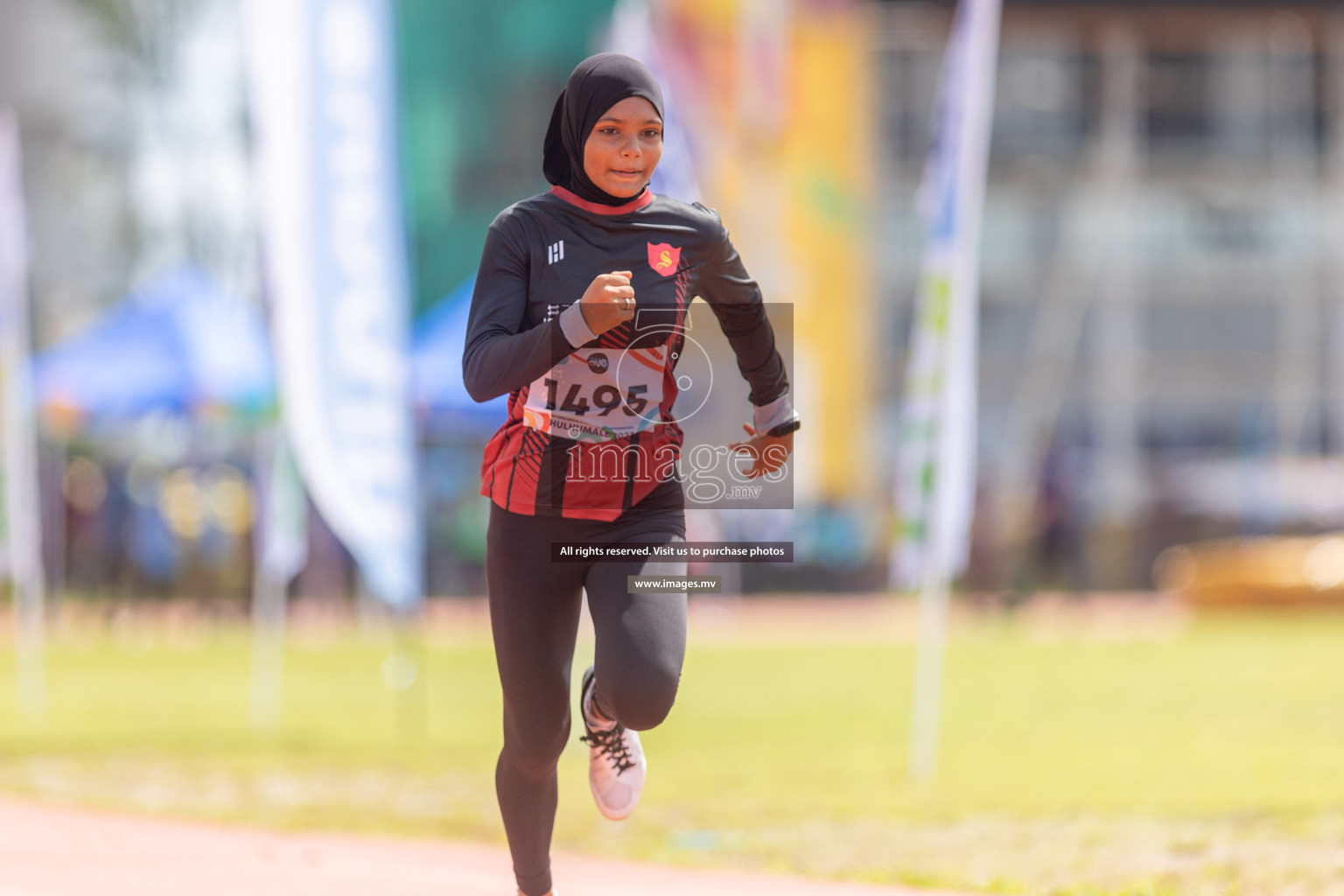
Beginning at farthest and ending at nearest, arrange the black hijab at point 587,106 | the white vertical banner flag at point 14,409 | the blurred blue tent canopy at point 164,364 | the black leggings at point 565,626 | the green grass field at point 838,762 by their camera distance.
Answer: the blurred blue tent canopy at point 164,364
the white vertical banner flag at point 14,409
the green grass field at point 838,762
the black leggings at point 565,626
the black hijab at point 587,106

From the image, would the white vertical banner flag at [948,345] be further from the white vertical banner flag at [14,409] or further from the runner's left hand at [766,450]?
the white vertical banner flag at [14,409]

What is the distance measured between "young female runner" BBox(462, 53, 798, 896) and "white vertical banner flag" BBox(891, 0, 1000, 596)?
442cm

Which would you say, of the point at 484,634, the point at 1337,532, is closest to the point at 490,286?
the point at 484,634

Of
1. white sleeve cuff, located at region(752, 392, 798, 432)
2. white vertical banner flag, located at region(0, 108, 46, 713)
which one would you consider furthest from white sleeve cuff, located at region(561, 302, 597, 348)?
white vertical banner flag, located at region(0, 108, 46, 713)

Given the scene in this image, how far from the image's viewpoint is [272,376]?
63.0ft

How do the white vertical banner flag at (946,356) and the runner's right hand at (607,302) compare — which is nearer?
the runner's right hand at (607,302)

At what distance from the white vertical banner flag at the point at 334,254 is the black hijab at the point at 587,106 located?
5177 millimetres

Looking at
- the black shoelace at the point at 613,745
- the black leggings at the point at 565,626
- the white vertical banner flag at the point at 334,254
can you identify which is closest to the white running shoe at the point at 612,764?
the black shoelace at the point at 613,745

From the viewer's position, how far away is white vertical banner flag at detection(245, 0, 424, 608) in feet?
29.6

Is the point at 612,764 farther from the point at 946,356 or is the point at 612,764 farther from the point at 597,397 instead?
the point at 946,356

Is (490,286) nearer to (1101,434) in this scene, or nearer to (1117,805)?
(1117,805)

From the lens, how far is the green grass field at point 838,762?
642cm

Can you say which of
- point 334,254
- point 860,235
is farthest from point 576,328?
point 860,235

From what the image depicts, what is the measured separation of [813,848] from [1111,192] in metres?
32.8
